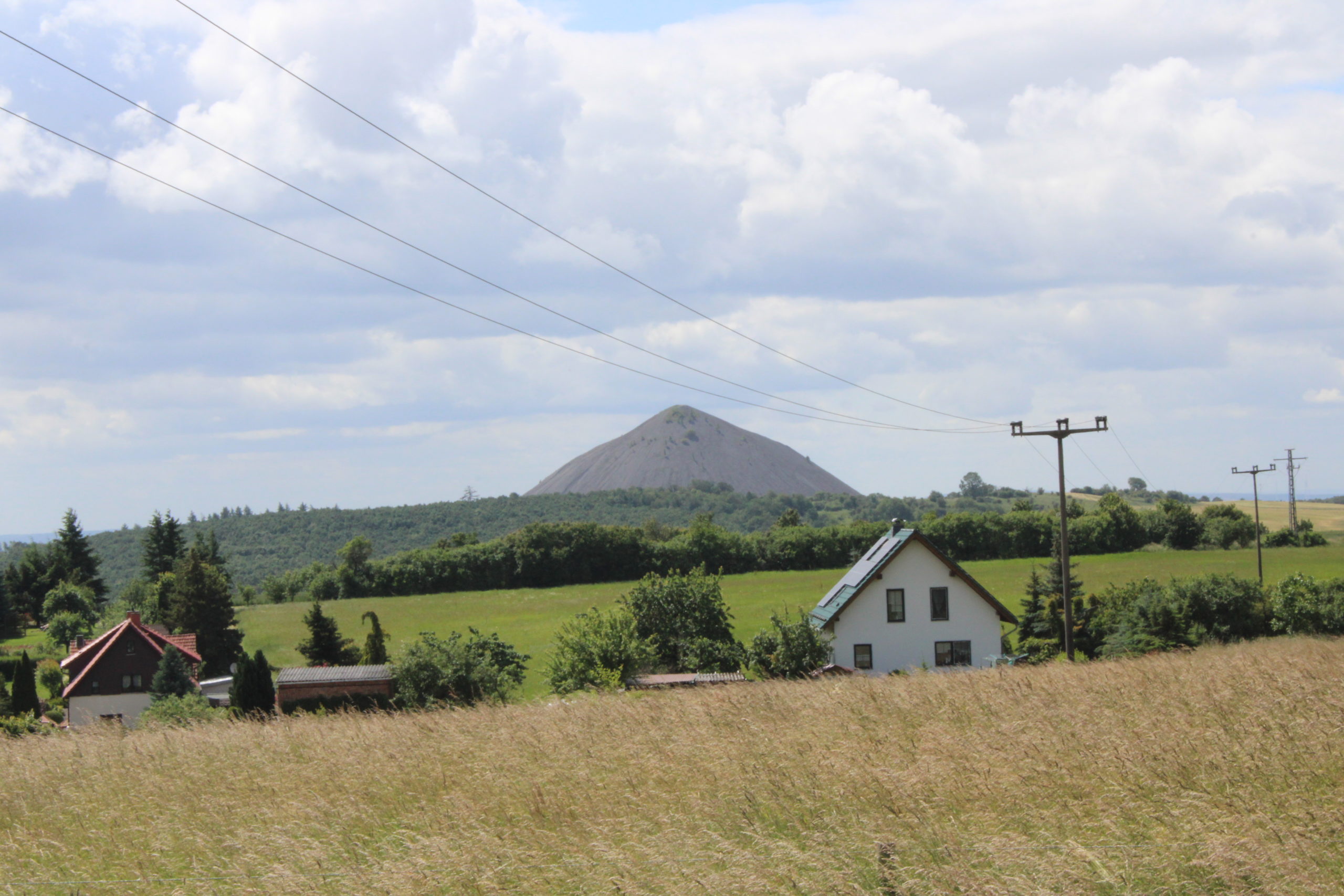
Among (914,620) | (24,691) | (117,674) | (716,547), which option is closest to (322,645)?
(117,674)

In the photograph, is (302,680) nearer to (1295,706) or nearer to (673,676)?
(673,676)

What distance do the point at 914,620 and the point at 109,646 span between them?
Answer: 43422mm

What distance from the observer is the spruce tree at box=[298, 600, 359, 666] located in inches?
2327

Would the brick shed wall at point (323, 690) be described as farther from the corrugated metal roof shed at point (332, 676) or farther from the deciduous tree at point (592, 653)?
the deciduous tree at point (592, 653)

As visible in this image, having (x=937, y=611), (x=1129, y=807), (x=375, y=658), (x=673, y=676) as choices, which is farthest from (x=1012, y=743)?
(x=375, y=658)

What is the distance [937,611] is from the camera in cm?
4416

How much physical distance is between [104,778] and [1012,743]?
28.2 ft

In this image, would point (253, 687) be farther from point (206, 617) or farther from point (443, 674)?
point (206, 617)

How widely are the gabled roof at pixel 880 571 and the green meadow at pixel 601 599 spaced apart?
2024 cm

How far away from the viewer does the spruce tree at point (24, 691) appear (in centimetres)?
4522

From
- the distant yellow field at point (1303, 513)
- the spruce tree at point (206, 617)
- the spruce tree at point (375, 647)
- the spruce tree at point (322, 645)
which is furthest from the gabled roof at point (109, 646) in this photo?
the distant yellow field at point (1303, 513)

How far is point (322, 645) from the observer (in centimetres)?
5944

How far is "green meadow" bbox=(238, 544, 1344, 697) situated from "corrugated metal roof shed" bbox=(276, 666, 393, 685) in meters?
22.5

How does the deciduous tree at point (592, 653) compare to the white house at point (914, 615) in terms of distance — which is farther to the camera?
the white house at point (914, 615)
